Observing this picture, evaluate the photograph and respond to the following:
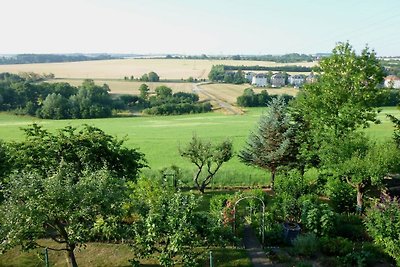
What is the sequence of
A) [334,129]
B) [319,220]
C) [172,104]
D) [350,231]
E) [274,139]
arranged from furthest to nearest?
[172,104]
[274,139]
[334,129]
[350,231]
[319,220]

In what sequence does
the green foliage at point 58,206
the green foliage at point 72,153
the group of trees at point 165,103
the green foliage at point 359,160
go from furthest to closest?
the group of trees at point 165,103
the green foliage at point 359,160
the green foliage at point 72,153
the green foliage at point 58,206

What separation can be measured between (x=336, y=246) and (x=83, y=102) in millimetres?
64172

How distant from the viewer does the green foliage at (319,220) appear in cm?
1673

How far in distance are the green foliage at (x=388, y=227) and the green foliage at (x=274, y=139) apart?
1044 centimetres

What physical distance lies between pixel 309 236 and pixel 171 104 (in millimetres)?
64509

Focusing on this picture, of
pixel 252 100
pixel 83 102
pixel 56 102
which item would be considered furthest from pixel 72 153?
pixel 252 100

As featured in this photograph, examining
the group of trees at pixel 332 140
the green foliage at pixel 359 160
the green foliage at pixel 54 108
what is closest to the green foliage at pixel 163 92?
the green foliage at pixel 54 108

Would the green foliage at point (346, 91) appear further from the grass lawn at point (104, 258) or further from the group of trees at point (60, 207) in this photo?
the group of trees at point (60, 207)

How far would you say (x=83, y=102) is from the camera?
72.3 metres

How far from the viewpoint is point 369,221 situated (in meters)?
14.5

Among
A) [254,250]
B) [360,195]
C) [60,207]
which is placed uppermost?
[60,207]

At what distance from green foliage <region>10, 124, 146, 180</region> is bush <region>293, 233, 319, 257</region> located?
873 cm

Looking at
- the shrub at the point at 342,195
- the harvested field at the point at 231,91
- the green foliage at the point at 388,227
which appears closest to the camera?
the green foliage at the point at 388,227

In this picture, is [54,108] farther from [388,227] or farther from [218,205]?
[388,227]
